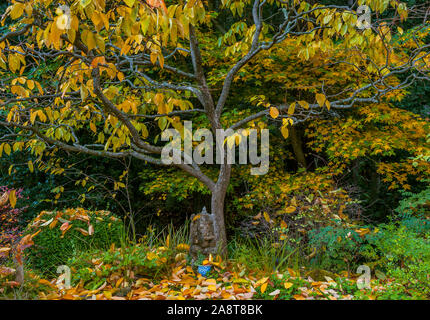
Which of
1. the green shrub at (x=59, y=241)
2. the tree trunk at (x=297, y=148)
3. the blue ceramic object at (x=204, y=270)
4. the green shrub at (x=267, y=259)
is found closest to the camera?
the blue ceramic object at (x=204, y=270)

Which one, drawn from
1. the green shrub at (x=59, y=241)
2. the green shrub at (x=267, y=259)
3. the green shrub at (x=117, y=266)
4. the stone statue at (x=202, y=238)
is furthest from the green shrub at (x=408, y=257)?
the green shrub at (x=59, y=241)

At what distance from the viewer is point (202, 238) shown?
355 cm

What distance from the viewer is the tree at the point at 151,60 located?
2.16 m

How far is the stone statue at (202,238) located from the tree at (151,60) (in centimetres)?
18

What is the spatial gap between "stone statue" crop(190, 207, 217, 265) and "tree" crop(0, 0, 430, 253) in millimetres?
180

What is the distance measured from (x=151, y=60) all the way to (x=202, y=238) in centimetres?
191

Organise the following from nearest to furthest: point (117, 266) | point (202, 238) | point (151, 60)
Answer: point (151, 60) < point (117, 266) < point (202, 238)

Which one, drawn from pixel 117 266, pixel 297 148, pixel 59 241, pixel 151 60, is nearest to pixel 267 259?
pixel 117 266

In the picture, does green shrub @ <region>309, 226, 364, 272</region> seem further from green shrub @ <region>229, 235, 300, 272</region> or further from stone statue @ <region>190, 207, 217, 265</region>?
stone statue @ <region>190, 207, 217, 265</region>

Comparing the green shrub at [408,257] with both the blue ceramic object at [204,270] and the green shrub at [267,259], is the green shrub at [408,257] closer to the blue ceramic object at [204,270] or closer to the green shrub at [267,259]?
the green shrub at [267,259]

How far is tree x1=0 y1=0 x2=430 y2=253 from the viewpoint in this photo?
216 cm

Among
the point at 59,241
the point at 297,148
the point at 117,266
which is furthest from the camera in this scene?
the point at 297,148

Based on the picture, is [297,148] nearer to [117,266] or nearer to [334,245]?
[334,245]

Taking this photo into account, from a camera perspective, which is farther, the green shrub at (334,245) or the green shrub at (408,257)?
the green shrub at (334,245)
